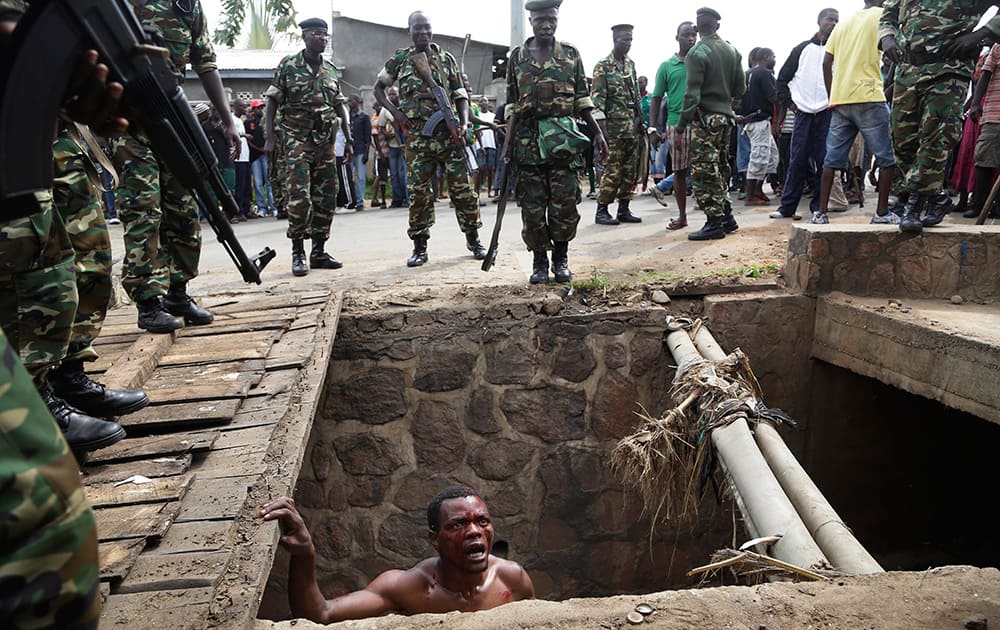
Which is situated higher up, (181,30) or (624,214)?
(181,30)

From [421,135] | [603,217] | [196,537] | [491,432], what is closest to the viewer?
[196,537]

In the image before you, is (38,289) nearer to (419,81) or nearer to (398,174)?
(419,81)

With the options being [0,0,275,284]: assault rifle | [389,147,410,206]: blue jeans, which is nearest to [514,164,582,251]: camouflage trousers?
[0,0,275,284]: assault rifle

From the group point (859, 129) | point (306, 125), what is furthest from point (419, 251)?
point (859, 129)

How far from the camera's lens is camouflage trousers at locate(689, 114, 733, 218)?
20.6 ft

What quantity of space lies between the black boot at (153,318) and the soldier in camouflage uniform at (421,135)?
2350 mm

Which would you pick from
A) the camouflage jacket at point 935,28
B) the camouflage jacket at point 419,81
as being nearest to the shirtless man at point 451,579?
the camouflage jacket at point 419,81

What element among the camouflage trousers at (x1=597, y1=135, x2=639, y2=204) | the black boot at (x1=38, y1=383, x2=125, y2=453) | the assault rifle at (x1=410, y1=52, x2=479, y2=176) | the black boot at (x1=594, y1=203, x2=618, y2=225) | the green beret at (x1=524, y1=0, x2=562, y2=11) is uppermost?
the green beret at (x1=524, y1=0, x2=562, y2=11)

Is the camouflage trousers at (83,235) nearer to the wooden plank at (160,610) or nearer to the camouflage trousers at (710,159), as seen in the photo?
the wooden plank at (160,610)

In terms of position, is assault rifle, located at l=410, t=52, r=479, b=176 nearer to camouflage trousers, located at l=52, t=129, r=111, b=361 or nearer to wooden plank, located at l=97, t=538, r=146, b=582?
camouflage trousers, located at l=52, t=129, r=111, b=361

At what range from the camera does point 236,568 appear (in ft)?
6.34

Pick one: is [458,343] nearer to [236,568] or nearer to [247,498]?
[247,498]

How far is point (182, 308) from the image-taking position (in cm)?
403

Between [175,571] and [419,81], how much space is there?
181 inches
